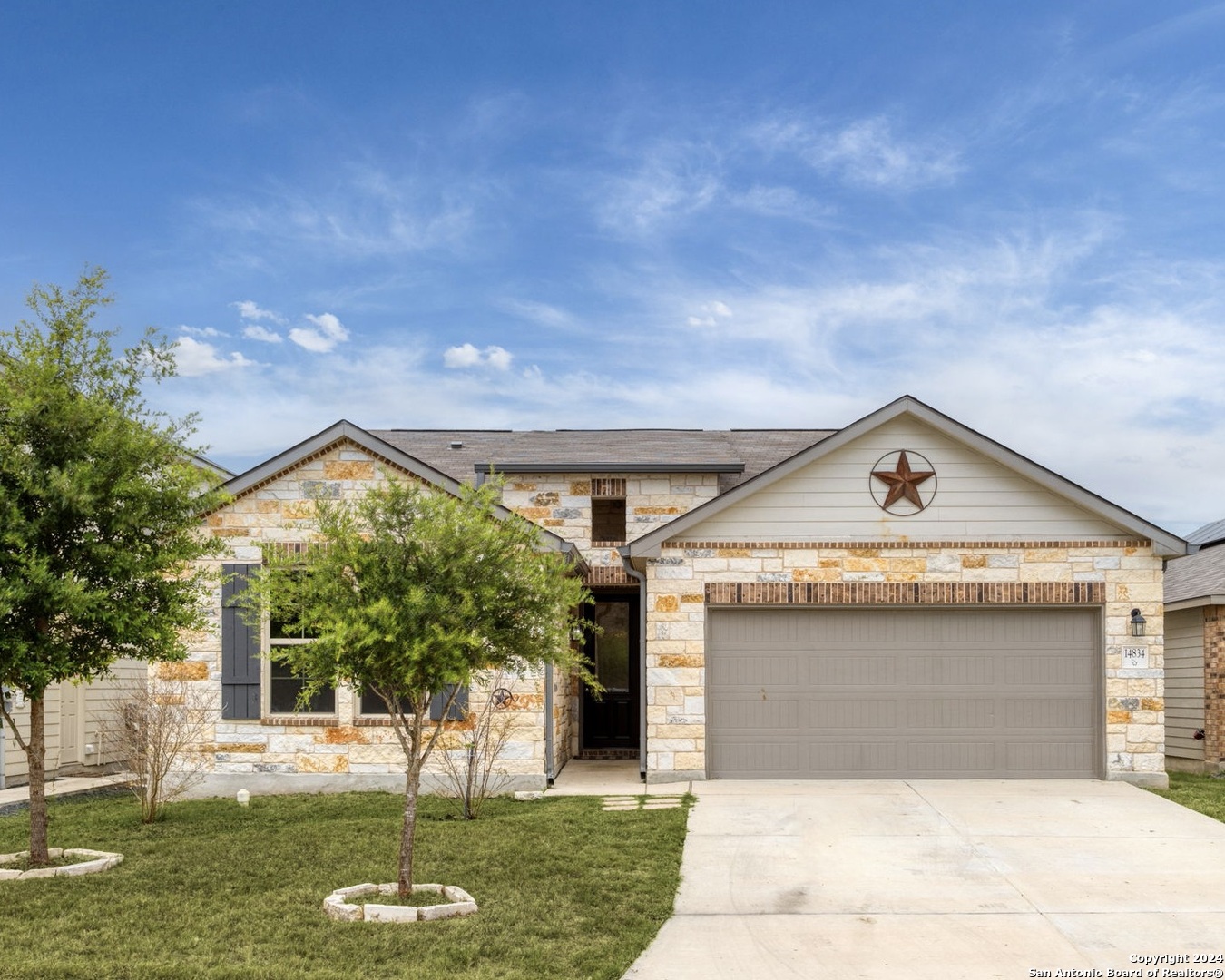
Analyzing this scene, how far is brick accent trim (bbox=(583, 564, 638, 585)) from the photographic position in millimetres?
16125

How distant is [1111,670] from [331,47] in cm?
1352

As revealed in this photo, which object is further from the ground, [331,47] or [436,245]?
[331,47]

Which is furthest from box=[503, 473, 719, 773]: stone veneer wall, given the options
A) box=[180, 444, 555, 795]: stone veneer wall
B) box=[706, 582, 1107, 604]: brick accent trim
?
box=[180, 444, 555, 795]: stone veneer wall

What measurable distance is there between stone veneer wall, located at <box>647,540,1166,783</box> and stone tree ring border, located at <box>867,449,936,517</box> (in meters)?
0.50

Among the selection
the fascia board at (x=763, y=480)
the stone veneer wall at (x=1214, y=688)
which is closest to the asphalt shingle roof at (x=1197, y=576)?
the stone veneer wall at (x=1214, y=688)

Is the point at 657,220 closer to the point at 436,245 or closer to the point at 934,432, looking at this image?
the point at 436,245

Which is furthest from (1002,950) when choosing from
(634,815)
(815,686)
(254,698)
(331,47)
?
(331,47)

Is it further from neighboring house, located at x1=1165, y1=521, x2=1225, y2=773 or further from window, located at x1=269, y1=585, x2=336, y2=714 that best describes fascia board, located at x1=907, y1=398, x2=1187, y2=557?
window, located at x1=269, y1=585, x2=336, y2=714

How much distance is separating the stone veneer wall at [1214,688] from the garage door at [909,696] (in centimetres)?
289

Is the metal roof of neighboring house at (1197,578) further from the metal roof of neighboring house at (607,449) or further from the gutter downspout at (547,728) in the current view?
the gutter downspout at (547,728)

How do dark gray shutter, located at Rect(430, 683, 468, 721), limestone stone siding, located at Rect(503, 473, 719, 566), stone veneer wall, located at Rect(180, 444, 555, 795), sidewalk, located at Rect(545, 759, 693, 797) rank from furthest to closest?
limestone stone siding, located at Rect(503, 473, 719, 566), stone veneer wall, located at Rect(180, 444, 555, 795), dark gray shutter, located at Rect(430, 683, 468, 721), sidewalk, located at Rect(545, 759, 693, 797)

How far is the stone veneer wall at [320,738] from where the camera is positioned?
13.6 meters

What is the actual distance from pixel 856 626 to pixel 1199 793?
447 cm

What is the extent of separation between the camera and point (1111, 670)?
13.9 meters
